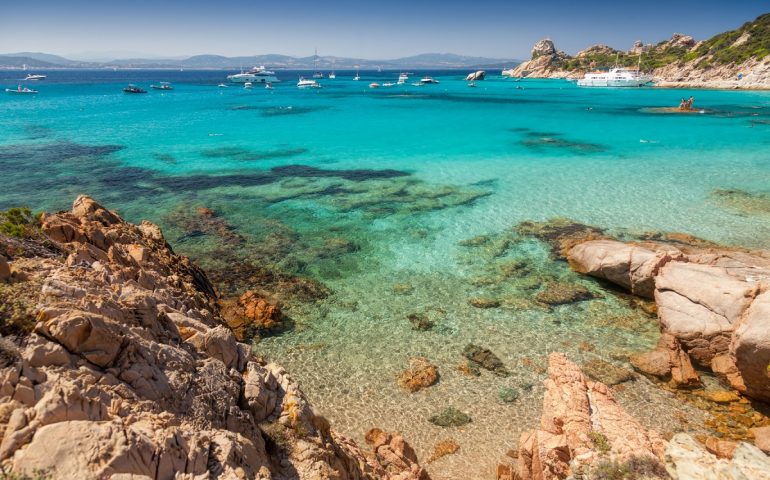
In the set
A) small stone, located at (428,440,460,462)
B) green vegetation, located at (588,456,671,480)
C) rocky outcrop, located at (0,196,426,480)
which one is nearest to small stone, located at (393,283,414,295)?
small stone, located at (428,440,460,462)

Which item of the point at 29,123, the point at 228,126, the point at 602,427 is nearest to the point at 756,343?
the point at 602,427

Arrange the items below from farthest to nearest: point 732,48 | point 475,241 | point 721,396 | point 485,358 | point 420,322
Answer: point 732,48
point 475,241
point 420,322
point 485,358
point 721,396

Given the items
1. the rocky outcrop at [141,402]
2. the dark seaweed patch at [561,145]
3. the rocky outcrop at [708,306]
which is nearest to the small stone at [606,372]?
the rocky outcrop at [708,306]

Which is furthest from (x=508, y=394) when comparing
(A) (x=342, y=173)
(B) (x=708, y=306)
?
(A) (x=342, y=173)

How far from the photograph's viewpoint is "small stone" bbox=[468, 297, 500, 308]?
1797 cm

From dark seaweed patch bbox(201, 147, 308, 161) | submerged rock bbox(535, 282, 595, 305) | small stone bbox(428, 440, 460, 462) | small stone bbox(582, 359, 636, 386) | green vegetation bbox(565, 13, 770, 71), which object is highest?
A: green vegetation bbox(565, 13, 770, 71)

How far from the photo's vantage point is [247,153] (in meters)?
46.4

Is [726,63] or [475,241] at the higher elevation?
[726,63]

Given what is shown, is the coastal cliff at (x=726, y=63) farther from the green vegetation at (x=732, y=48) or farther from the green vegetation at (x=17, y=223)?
the green vegetation at (x=17, y=223)

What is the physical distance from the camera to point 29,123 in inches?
2603

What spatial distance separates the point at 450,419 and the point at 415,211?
59.8ft

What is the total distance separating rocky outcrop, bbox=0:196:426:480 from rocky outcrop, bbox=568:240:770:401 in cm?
1011

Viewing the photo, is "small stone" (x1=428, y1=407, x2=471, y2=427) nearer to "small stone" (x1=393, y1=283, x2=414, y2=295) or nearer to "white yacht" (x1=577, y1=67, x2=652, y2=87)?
"small stone" (x1=393, y1=283, x2=414, y2=295)

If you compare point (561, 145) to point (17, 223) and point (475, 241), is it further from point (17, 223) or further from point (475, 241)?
point (17, 223)
